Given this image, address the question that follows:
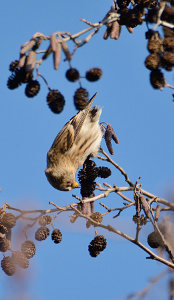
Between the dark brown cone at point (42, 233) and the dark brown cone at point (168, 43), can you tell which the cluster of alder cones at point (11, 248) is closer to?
the dark brown cone at point (42, 233)

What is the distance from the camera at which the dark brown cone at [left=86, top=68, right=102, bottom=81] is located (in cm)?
188

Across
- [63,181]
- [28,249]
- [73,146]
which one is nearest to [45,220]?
[28,249]

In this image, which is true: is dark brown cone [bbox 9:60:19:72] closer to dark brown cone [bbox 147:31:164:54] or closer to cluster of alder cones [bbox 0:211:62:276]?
dark brown cone [bbox 147:31:164:54]

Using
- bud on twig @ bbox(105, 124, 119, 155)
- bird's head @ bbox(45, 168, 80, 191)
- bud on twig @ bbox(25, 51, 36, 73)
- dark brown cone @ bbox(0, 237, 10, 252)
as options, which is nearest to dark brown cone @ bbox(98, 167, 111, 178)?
bud on twig @ bbox(105, 124, 119, 155)

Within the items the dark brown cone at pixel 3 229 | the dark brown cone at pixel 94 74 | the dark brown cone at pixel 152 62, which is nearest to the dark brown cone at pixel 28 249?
the dark brown cone at pixel 3 229

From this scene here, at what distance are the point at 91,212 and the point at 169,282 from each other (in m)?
0.92

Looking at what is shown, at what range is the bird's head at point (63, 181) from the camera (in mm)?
3869

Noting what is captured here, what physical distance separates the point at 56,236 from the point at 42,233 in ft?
0.28

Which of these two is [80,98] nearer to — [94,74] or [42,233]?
[94,74]

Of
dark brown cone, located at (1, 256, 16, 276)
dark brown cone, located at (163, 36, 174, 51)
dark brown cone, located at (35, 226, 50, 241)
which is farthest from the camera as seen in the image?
dark brown cone, located at (35, 226, 50, 241)

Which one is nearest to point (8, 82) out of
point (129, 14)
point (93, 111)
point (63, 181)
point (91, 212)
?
point (129, 14)

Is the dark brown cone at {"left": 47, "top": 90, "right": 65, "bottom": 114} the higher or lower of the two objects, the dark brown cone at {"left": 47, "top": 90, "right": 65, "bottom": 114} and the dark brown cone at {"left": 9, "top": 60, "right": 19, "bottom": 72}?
the lower

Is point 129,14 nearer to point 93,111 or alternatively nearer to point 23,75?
point 23,75

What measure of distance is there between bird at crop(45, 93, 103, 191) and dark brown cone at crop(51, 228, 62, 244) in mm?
1408
